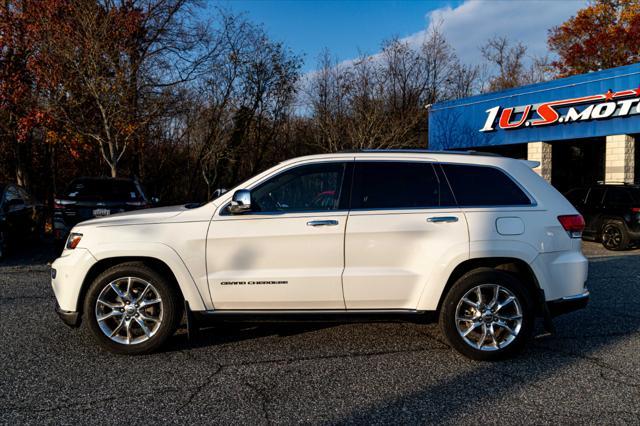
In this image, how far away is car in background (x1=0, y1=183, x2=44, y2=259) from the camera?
1084 centimetres

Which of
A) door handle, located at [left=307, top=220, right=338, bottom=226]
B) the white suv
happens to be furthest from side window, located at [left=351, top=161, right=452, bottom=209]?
door handle, located at [left=307, top=220, right=338, bottom=226]

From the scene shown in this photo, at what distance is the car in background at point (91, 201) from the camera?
9.73 m

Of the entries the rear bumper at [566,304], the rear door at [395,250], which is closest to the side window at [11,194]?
the rear door at [395,250]

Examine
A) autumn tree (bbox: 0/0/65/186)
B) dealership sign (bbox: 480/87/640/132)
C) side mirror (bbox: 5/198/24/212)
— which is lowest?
side mirror (bbox: 5/198/24/212)

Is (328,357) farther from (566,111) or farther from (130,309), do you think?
(566,111)

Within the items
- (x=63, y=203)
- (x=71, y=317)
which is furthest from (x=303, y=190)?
(x=63, y=203)

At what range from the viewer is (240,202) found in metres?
4.64

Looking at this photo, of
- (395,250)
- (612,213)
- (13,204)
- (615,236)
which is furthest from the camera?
(612,213)

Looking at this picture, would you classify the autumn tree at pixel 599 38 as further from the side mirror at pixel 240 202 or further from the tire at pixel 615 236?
the side mirror at pixel 240 202

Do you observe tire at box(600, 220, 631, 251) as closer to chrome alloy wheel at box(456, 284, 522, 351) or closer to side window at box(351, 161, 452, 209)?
chrome alloy wheel at box(456, 284, 522, 351)

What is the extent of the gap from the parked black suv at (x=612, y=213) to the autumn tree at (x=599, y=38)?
25.6 m

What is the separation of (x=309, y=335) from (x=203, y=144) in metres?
19.1

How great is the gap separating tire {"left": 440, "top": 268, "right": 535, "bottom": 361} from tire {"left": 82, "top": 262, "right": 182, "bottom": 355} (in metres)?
2.47

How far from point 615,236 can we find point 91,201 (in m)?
11.7
